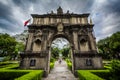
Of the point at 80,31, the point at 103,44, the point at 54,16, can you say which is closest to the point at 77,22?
the point at 80,31

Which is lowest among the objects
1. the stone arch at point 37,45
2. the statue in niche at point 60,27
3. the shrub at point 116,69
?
the shrub at point 116,69

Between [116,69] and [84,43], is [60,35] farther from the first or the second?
[116,69]

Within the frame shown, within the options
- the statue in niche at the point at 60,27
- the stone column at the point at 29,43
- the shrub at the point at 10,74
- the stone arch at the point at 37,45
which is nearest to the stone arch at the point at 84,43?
the statue in niche at the point at 60,27

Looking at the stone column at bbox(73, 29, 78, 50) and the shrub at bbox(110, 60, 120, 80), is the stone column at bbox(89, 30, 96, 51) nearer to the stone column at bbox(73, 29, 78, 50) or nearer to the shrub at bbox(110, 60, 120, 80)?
the stone column at bbox(73, 29, 78, 50)

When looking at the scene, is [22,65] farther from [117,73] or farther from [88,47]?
[117,73]

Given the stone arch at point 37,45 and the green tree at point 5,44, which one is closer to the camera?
the stone arch at point 37,45

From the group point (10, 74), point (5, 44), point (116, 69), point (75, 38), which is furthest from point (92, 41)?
point (5, 44)

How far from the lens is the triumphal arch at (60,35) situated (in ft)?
49.9

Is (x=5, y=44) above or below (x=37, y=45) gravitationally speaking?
above

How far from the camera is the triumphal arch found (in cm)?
1522

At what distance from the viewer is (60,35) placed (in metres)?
17.2

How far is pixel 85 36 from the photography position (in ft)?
55.3

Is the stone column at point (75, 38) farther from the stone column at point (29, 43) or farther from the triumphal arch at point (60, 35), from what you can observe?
the stone column at point (29, 43)

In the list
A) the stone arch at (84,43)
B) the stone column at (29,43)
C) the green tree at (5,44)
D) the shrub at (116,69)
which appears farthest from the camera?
the green tree at (5,44)
